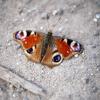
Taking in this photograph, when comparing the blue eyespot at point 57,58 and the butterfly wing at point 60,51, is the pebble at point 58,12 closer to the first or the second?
the butterfly wing at point 60,51

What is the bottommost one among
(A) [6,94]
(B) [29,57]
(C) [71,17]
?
(A) [6,94]

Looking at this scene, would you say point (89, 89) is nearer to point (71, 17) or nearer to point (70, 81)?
point (70, 81)

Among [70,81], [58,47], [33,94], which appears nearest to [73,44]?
[58,47]

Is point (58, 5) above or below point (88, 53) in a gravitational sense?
above

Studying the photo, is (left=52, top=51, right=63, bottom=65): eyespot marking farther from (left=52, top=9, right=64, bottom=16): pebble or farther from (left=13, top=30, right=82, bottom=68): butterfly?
(left=52, top=9, right=64, bottom=16): pebble

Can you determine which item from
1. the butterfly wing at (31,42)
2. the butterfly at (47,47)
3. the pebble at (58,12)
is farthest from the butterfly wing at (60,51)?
the pebble at (58,12)

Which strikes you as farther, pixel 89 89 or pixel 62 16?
pixel 62 16

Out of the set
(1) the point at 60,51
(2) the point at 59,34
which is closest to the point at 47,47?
(1) the point at 60,51
